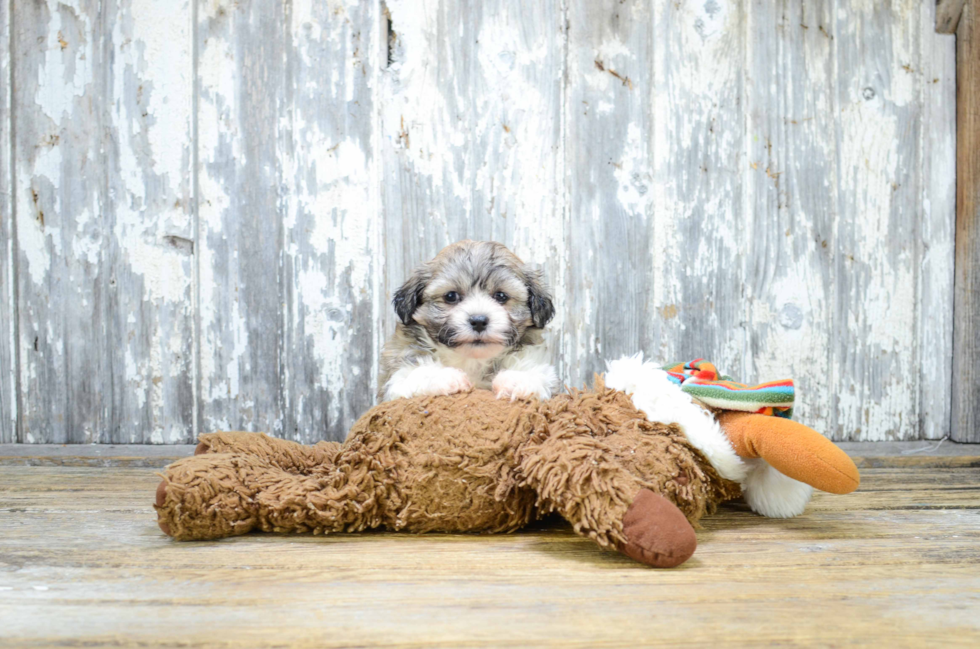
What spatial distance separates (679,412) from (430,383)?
2.31 ft

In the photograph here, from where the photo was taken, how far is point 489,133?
2.69m

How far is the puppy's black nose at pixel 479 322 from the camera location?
2010mm

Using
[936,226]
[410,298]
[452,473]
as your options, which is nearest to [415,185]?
[410,298]

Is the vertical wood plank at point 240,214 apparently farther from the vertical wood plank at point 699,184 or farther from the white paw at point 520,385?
the vertical wood plank at point 699,184

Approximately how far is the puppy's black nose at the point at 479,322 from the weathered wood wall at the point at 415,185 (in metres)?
0.77

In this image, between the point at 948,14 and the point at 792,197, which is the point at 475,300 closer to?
the point at 792,197

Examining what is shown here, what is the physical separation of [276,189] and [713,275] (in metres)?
1.87

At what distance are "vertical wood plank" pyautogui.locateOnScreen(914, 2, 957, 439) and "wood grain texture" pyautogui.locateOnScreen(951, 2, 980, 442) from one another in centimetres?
2

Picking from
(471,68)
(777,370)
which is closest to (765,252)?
(777,370)

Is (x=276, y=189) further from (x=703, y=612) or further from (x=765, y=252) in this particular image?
(x=703, y=612)

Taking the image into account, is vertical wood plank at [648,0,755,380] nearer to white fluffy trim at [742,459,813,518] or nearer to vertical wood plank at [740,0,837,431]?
vertical wood plank at [740,0,837,431]

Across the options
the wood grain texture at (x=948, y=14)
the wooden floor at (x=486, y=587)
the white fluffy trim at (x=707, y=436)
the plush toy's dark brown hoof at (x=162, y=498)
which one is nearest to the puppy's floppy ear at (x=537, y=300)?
the white fluffy trim at (x=707, y=436)

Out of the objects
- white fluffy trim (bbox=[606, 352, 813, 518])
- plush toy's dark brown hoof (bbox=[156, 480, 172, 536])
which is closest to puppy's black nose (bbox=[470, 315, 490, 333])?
white fluffy trim (bbox=[606, 352, 813, 518])

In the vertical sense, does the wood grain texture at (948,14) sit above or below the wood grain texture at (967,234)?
above
